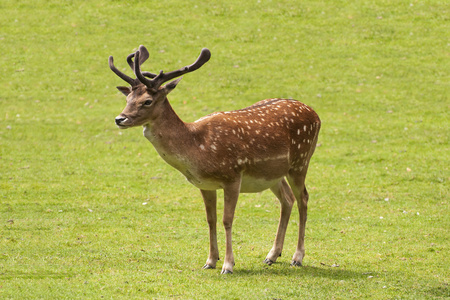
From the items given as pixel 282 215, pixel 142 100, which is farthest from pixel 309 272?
pixel 142 100

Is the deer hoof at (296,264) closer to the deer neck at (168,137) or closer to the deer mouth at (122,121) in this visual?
the deer neck at (168,137)

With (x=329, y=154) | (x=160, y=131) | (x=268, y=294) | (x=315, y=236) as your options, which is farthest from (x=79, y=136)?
(x=268, y=294)

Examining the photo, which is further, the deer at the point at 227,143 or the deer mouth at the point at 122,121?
the deer at the point at 227,143

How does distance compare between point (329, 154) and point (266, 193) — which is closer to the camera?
point (266, 193)

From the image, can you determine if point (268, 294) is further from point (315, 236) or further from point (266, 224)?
point (266, 224)

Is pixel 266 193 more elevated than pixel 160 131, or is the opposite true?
pixel 160 131

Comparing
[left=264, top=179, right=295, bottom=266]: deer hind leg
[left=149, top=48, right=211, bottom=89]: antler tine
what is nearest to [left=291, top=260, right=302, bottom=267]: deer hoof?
[left=264, top=179, right=295, bottom=266]: deer hind leg

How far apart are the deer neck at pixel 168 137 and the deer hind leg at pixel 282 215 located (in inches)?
82.1

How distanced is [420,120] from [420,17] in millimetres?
7915

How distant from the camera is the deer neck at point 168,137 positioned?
9602 mm

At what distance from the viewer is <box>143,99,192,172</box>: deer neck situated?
9602 millimetres

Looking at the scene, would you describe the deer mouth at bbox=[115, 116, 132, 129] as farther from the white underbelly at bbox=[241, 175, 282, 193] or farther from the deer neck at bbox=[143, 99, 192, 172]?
the white underbelly at bbox=[241, 175, 282, 193]

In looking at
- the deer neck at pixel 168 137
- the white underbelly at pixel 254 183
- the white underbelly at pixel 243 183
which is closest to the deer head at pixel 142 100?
the deer neck at pixel 168 137

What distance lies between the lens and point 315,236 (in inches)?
523
